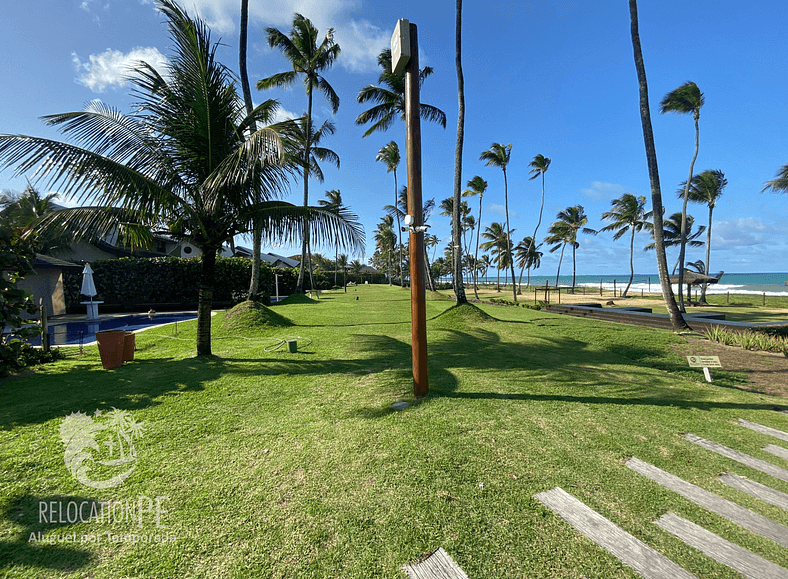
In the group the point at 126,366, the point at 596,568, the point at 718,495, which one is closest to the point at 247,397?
the point at 126,366

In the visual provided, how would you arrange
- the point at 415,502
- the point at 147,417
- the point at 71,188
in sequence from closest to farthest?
the point at 415,502 → the point at 147,417 → the point at 71,188

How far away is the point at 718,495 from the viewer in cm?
221

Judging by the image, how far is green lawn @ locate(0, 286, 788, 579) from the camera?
5.62ft

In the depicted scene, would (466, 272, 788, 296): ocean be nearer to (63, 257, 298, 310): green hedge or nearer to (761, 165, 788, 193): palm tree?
(761, 165, 788, 193): palm tree

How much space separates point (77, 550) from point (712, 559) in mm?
3599

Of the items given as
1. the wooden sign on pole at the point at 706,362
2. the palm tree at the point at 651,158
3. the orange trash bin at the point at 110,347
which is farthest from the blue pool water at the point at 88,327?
the palm tree at the point at 651,158

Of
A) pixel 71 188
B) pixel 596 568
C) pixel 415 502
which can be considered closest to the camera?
pixel 596 568

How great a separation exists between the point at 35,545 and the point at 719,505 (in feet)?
14.3

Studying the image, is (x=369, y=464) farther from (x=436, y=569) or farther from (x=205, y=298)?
(x=205, y=298)

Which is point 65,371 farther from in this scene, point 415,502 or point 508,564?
point 508,564

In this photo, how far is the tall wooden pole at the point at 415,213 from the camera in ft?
12.6

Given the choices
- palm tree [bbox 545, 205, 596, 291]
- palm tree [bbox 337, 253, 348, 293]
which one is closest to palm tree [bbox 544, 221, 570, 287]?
palm tree [bbox 545, 205, 596, 291]

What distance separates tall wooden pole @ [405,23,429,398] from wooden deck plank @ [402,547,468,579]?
235 cm

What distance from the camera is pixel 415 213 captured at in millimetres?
3938
